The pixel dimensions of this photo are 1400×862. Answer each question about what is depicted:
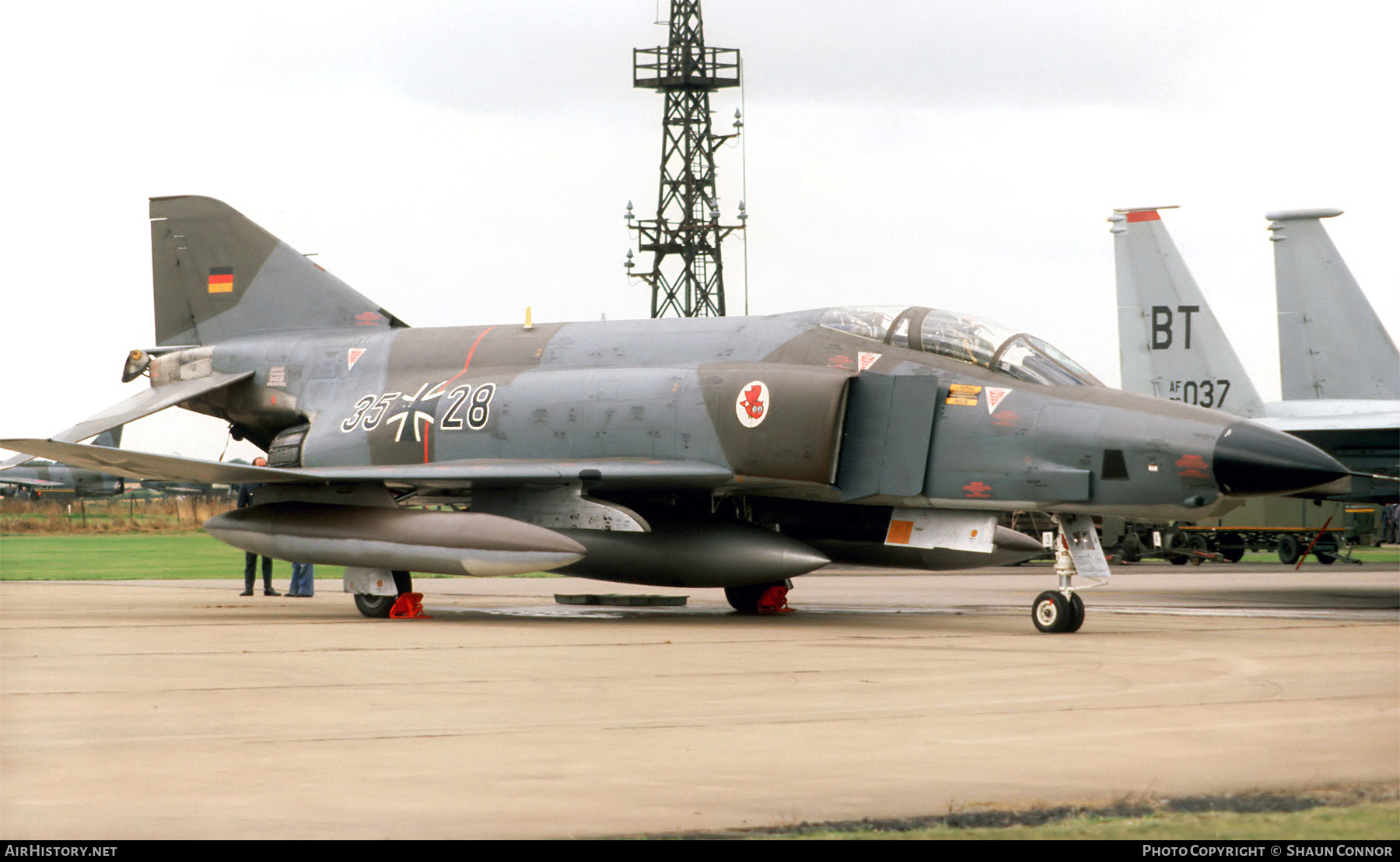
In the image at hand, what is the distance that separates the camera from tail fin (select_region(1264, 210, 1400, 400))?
2041cm

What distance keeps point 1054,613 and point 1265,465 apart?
2014 mm

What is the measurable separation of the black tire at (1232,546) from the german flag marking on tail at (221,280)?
24021 millimetres

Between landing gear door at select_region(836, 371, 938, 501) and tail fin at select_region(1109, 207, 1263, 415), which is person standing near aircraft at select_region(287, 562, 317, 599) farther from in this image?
tail fin at select_region(1109, 207, 1263, 415)

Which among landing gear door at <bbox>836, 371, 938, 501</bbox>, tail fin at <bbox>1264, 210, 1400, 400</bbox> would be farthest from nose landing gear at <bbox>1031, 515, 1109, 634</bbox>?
tail fin at <bbox>1264, 210, 1400, 400</bbox>

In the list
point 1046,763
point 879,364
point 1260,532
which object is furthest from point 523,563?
point 1260,532

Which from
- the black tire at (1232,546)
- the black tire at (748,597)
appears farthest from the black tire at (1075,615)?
the black tire at (1232,546)

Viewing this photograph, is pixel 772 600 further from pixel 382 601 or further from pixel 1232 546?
pixel 1232 546

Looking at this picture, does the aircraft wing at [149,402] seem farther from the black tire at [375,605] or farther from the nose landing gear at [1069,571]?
the nose landing gear at [1069,571]

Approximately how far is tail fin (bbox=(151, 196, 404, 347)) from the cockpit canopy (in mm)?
6622

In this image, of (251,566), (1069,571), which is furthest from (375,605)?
(1069,571)

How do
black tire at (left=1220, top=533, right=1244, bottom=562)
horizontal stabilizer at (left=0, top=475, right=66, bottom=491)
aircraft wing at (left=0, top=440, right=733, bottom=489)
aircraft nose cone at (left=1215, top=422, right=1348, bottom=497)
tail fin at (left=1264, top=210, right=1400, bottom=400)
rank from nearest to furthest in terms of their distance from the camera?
aircraft nose cone at (left=1215, top=422, right=1348, bottom=497)
aircraft wing at (left=0, top=440, right=733, bottom=489)
tail fin at (left=1264, top=210, right=1400, bottom=400)
black tire at (left=1220, top=533, right=1244, bottom=562)
horizontal stabilizer at (left=0, top=475, right=66, bottom=491)

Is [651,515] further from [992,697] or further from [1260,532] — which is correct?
[1260,532]

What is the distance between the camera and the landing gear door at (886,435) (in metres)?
13.3

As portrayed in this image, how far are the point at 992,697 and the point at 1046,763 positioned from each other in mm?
2059
